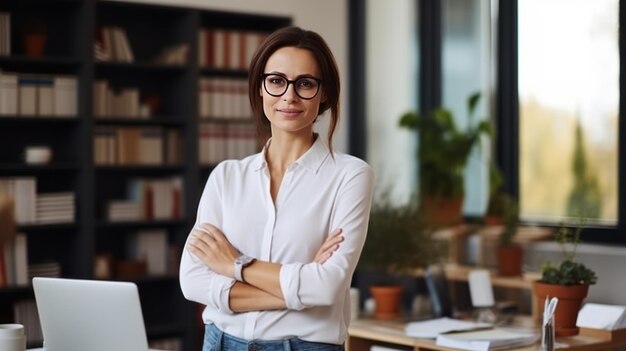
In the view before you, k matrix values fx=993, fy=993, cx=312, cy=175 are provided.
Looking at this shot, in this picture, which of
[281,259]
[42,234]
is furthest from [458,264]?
[281,259]

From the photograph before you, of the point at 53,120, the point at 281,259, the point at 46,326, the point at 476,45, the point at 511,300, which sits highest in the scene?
the point at 476,45

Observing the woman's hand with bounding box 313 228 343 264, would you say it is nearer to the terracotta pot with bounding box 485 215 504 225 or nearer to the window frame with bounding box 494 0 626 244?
the terracotta pot with bounding box 485 215 504 225

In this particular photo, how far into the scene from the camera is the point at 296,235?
2.29 m

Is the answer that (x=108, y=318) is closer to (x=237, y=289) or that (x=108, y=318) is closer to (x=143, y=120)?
(x=237, y=289)

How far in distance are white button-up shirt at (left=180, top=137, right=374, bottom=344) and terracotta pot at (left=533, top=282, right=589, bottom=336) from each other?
156cm

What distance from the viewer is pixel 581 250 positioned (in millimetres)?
4602

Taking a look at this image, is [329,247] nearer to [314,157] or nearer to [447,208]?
[314,157]

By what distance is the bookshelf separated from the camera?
212 inches

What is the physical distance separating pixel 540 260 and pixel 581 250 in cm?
25

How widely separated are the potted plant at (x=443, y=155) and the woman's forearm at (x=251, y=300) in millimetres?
3183

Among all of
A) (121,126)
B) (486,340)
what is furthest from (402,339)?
(121,126)

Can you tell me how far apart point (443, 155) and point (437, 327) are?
1.83 m

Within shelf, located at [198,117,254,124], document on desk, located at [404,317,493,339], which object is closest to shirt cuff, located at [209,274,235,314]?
document on desk, located at [404,317,493,339]

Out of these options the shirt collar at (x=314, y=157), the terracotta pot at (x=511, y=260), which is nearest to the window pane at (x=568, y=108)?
the terracotta pot at (x=511, y=260)
